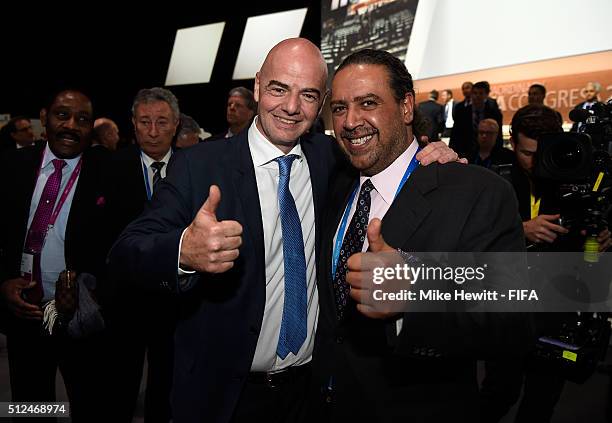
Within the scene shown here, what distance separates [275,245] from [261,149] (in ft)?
1.12

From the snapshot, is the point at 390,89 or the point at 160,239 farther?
the point at 390,89

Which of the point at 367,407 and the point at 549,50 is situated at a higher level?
the point at 549,50

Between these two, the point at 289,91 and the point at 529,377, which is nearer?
the point at 289,91

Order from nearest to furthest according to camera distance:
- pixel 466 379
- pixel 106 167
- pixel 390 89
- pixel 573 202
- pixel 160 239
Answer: pixel 160 239, pixel 466 379, pixel 390 89, pixel 573 202, pixel 106 167

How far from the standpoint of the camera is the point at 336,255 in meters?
1.65

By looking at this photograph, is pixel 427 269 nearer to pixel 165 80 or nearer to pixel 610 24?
pixel 610 24

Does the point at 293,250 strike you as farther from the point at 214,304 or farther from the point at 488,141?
the point at 488,141

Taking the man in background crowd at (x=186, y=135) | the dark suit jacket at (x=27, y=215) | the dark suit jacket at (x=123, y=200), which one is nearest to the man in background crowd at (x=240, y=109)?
the man in background crowd at (x=186, y=135)

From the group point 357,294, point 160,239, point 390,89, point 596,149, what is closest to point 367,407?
point 357,294

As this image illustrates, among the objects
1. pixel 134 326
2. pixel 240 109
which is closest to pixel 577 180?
pixel 134 326

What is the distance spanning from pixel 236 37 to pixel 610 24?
7514 mm

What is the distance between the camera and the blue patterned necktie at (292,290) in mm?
1681

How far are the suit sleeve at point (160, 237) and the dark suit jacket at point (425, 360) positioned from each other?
0.52 m

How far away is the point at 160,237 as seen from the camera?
1.40 metres
